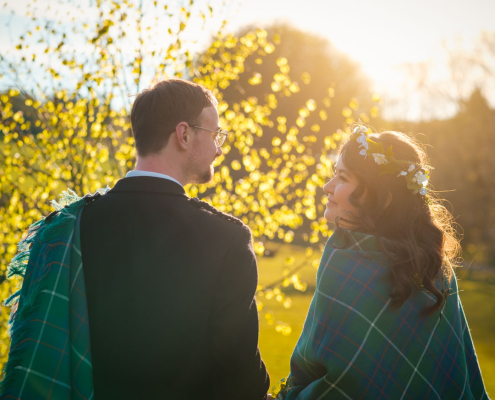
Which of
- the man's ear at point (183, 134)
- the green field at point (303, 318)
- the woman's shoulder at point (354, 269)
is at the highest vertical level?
the man's ear at point (183, 134)

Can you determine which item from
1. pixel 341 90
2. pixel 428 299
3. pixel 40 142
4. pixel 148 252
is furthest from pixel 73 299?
pixel 341 90

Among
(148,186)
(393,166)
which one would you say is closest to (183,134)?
(148,186)

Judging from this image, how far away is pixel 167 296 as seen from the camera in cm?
177

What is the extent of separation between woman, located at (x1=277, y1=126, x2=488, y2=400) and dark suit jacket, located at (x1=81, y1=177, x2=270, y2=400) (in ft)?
1.92

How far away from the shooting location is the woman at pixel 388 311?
224cm

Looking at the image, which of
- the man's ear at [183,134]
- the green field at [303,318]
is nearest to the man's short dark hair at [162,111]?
the man's ear at [183,134]

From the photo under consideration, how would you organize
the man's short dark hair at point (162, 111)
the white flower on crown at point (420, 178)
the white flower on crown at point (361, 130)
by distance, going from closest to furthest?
the man's short dark hair at point (162, 111), the white flower on crown at point (420, 178), the white flower on crown at point (361, 130)

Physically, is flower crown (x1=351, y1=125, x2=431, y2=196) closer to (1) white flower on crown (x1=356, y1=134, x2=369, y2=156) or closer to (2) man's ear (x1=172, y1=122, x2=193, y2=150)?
(1) white flower on crown (x1=356, y1=134, x2=369, y2=156)

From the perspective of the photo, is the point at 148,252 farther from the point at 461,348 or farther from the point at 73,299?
the point at 461,348

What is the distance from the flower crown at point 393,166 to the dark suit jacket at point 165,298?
4.00ft

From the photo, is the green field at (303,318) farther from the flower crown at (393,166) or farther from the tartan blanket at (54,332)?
the tartan blanket at (54,332)

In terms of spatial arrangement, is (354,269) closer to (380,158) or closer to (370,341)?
(370,341)

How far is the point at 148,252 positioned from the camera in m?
1.78

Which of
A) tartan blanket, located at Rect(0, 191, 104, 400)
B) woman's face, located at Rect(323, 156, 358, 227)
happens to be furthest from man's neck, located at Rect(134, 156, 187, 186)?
→ woman's face, located at Rect(323, 156, 358, 227)
